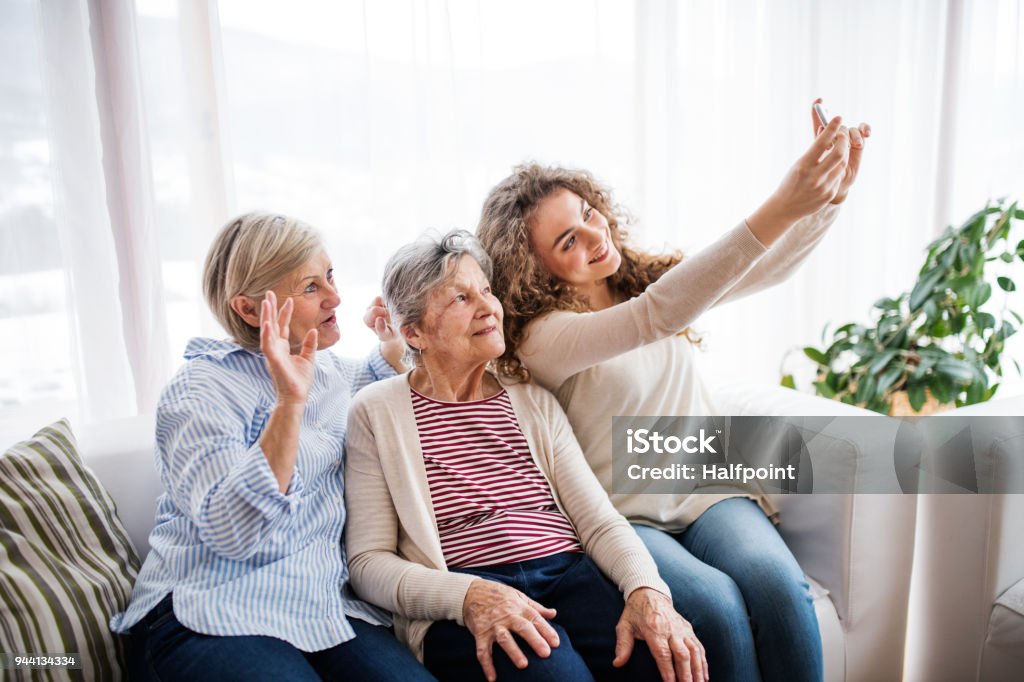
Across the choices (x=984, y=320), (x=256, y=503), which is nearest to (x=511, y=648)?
(x=256, y=503)

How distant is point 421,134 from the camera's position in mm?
2008

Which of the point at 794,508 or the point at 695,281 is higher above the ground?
the point at 695,281

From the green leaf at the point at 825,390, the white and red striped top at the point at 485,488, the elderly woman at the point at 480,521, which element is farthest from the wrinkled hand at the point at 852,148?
the green leaf at the point at 825,390

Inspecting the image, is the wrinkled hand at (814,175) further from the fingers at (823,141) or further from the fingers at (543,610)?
the fingers at (543,610)

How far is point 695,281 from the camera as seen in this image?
130 cm

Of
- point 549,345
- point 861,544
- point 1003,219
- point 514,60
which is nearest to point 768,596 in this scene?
point 861,544

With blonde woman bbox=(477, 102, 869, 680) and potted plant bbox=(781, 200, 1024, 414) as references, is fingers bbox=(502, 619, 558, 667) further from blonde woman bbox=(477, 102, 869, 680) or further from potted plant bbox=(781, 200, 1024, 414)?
potted plant bbox=(781, 200, 1024, 414)

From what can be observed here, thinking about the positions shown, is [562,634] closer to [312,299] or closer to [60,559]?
[312,299]

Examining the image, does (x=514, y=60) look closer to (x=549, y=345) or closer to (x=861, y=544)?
(x=549, y=345)

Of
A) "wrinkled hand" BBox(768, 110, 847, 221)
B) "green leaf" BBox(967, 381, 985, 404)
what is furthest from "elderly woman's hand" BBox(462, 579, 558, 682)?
"green leaf" BBox(967, 381, 985, 404)

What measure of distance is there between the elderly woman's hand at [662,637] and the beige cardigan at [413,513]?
3 cm

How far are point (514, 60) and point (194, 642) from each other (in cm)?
179

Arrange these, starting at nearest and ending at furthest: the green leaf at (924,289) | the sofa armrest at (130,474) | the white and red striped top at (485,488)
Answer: the white and red striped top at (485,488), the sofa armrest at (130,474), the green leaf at (924,289)

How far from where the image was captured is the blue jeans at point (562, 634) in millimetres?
1135
